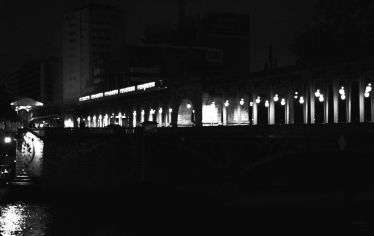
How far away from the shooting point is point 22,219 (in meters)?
47.7

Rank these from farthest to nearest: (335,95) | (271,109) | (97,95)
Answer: (97,95), (271,109), (335,95)

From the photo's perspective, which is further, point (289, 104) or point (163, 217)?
point (289, 104)

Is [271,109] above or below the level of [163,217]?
above

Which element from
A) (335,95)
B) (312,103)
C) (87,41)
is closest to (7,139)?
(312,103)

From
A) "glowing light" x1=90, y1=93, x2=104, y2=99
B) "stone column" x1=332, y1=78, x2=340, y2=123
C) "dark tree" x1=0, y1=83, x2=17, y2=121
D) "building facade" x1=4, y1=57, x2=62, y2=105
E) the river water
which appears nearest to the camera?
the river water

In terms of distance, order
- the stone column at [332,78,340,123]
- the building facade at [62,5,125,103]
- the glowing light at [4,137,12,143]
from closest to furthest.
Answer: the stone column at [332,78,340,123] → the glowing light at [4,137,12,143] → the building facade at [62,5,125,103]

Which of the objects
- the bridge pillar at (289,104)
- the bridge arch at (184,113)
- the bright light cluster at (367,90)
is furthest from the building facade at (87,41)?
the bright light cluster at (367,90)

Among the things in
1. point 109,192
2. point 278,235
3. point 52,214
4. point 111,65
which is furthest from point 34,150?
point 111,65

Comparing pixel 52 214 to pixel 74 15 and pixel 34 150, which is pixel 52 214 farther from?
pixel 74 15

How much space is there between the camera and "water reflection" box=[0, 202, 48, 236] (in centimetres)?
4384

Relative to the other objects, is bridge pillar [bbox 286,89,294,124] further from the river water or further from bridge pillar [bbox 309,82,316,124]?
the river water

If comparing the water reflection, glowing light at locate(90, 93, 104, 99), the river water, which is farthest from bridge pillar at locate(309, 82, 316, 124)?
glowing light at locate(90, 93, 104, 99)

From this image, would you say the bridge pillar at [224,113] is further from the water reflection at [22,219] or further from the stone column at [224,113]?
the water reflection at [22,219]

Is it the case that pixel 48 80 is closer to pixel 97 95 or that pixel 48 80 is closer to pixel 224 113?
pixel 97 95
